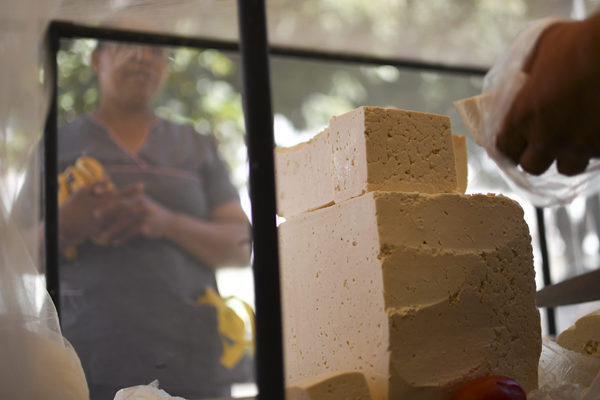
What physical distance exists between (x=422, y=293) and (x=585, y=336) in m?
0.34

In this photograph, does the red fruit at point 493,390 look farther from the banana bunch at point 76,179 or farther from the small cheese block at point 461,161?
the banana bunch at point 76,179

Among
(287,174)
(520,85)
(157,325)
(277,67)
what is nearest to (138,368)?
(157,325)

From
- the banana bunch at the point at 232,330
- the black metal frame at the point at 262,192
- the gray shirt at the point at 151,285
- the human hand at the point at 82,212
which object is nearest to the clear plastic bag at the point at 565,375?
the black metal frame at the point at 262,192

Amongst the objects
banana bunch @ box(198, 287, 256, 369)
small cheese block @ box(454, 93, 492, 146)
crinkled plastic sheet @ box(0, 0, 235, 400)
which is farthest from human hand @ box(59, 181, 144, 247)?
small cheese block @ box(454, 93, 492, 146)

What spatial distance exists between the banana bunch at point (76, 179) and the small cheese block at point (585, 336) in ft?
4.24

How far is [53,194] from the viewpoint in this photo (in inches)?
49.1

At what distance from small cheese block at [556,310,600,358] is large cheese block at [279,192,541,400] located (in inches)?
4.5

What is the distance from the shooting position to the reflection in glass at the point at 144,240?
1742 millimetres

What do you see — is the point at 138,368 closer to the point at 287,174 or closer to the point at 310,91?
the point at 287,174

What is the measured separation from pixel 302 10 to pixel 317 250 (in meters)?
0.78

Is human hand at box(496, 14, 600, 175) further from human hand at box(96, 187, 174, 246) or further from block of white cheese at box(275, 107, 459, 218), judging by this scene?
human hand at box(96, 187, 174, 246)

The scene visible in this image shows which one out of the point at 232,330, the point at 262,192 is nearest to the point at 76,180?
the point at 232,330

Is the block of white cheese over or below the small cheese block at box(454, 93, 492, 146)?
below

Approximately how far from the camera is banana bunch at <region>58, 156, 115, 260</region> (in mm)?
1720
